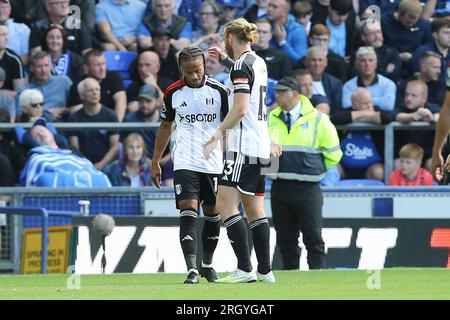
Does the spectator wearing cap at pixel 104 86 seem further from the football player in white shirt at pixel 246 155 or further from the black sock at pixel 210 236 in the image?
the football player in white shirt at pixel 246 155

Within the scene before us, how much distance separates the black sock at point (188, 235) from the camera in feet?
36.8

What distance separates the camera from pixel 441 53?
1909 centimetres

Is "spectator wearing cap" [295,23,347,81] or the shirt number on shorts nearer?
the shirt number on shorts

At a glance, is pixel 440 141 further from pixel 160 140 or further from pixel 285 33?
pixel 285 33

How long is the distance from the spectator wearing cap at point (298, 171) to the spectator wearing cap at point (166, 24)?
3.96m

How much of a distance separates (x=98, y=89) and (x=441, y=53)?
5103mm

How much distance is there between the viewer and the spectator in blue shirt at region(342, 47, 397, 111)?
59.8 feet

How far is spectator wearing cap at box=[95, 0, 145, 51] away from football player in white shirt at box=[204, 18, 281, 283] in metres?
8.01

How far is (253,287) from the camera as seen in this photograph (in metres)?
10.6

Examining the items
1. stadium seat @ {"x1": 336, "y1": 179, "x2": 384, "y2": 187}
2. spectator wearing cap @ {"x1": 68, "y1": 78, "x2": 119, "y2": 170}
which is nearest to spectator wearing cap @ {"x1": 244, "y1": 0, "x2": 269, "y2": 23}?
spectator wearing cap @ {"x1": 68, "y1": 78, "x2": 119, "y2": 170}

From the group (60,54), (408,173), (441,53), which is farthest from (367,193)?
(60,54)

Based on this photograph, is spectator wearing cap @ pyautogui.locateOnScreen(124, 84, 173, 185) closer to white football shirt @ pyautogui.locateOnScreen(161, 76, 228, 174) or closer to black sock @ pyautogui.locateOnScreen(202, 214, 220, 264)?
black sock @ pyautogui.locateOnScreen(202, 214, 220, 264)

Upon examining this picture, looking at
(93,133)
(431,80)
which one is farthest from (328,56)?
(93,133)

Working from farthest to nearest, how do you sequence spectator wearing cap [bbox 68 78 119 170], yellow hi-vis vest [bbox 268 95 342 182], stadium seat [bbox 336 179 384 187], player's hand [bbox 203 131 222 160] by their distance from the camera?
spectator wearing cap [bbox 68 78 119 170], stadium seat [bbox 336 179 384 187], yellow hi-vis vest [bbox 268 95 342 182], player's hand [bbox 203 131 222 160]
